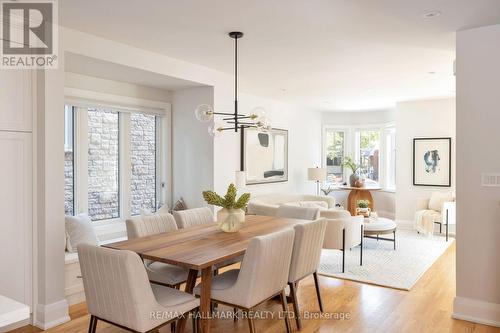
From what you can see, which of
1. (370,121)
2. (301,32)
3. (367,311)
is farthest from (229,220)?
(370,121)

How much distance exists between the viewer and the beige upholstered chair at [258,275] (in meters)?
2.60

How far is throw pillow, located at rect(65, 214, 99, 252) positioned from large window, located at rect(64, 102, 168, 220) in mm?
475

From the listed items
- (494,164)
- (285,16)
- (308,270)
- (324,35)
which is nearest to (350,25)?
(324,35)

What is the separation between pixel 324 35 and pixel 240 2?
1.04m

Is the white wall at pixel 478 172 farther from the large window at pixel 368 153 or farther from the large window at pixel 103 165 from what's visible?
the large window at pixel 368 153

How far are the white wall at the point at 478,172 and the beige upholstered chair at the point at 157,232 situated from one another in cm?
245

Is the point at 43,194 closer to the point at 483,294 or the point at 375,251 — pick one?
the point at 483,294

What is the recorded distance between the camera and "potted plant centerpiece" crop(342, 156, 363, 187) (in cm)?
820

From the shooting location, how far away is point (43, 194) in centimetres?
326

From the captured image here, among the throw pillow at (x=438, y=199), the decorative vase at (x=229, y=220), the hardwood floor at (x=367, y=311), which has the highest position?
the decorative vase at (x=229, y=220)

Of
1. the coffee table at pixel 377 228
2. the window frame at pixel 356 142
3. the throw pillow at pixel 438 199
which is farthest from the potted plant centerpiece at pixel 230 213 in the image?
the window frame at pixel 356 142

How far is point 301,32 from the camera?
138 inches

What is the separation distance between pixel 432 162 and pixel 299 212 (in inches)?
159

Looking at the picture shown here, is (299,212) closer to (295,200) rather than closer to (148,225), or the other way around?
(148,225)
